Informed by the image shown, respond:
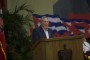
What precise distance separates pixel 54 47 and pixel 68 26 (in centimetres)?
290

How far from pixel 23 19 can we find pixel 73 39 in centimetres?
102

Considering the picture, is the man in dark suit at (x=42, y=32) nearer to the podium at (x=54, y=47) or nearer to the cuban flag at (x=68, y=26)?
the podium at (x=54, y=47)

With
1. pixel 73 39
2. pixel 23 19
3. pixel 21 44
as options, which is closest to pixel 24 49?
pixel 21 44

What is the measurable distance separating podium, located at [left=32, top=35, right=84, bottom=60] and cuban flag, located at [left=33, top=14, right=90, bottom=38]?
7.92 ft

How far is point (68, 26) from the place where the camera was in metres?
7.66

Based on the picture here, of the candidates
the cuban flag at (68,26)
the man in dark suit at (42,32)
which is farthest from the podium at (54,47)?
the cuban flag at (68,26)

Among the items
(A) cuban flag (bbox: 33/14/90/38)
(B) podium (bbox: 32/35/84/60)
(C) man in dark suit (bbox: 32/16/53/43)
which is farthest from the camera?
(A) cuban flag (bbox: 33/14/90/38)

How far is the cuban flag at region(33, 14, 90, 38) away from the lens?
7535 mm

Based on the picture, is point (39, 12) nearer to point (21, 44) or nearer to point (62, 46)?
point (21, 44)

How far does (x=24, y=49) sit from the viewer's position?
541 centimetres

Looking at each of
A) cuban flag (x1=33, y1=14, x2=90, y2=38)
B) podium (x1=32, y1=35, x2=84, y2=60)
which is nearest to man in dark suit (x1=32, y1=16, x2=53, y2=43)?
podium (x1=32, y1=35, x2=84, y2=60)

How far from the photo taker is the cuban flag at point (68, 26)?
24.7ft

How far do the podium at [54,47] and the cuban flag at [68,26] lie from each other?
7.92 feet

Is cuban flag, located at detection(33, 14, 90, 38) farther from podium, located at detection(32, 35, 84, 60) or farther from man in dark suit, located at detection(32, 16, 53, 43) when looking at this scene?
podium, located at detection(32, 35, 84, 60)
